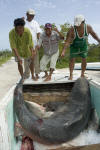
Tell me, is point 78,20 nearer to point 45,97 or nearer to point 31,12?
point 31,12

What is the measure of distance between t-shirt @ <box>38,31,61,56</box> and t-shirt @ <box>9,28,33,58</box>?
0.95 ft

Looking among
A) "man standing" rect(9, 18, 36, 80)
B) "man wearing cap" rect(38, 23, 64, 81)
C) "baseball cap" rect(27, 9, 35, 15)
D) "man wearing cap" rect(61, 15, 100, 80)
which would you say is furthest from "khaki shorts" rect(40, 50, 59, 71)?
"baseball cap" rect(27, 9, 35, 15)

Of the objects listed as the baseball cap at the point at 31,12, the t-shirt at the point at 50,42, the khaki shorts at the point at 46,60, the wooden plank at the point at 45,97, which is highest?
the baseball cap at the point at 31,12

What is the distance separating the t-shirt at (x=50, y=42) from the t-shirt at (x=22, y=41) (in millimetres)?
290

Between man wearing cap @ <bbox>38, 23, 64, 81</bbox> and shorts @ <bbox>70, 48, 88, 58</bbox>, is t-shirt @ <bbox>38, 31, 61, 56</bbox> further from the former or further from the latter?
shorts @ <bbox>70, 48, 88, 58</bbox>

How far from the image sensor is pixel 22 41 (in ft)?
13.4

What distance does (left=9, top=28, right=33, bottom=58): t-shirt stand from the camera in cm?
402

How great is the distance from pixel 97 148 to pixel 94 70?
11.0 m

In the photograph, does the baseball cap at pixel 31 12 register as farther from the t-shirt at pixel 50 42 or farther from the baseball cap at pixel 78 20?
the baseball cap at pixel 78 20

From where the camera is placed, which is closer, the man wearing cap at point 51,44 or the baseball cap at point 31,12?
the man wearing cap at point 51,44

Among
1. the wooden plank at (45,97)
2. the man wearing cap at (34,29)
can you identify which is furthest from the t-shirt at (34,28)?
the wooden plank at (45,97)

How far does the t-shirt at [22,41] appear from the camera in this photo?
4.02 m

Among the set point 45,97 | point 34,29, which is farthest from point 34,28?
point 45,97

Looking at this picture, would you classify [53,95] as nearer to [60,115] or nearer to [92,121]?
[60,115]
